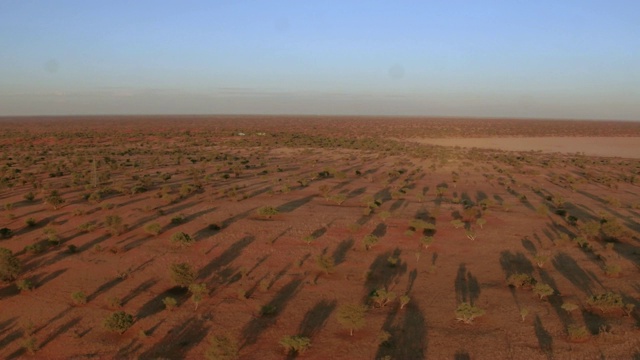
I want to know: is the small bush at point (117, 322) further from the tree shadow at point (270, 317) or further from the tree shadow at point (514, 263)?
the tree shadow at point (514, 263)

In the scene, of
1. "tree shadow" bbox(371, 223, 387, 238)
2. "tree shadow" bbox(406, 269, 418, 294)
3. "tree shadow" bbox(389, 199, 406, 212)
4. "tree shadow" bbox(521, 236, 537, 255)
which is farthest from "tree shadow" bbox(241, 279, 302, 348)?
"tree shadow" bbox(389, 199, 406, 212)

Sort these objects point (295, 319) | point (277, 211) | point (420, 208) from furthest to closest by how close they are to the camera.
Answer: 1. point (420, 208)
2. point (277, 211)
3. point (295, 319)

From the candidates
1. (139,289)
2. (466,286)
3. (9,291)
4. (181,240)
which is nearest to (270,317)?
(139,289)

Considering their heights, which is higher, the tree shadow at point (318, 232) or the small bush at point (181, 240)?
the small bush at point (181, 240)

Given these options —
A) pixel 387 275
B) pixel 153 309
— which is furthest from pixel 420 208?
pixel 153 309

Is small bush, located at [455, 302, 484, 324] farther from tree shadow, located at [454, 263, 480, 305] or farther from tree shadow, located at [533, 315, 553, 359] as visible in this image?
tree shadow, located at [533, 315, 553, 359]

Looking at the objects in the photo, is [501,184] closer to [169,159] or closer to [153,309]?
[153,309]

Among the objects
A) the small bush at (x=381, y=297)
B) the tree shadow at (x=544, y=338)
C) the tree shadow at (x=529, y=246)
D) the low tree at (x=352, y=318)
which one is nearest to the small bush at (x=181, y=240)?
the small bush at (x=381, y=297)

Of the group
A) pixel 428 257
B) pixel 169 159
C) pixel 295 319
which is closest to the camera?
pixel 295 319

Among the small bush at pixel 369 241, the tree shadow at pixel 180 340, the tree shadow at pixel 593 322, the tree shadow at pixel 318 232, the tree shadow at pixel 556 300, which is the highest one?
the small bush at pixel 369 241
